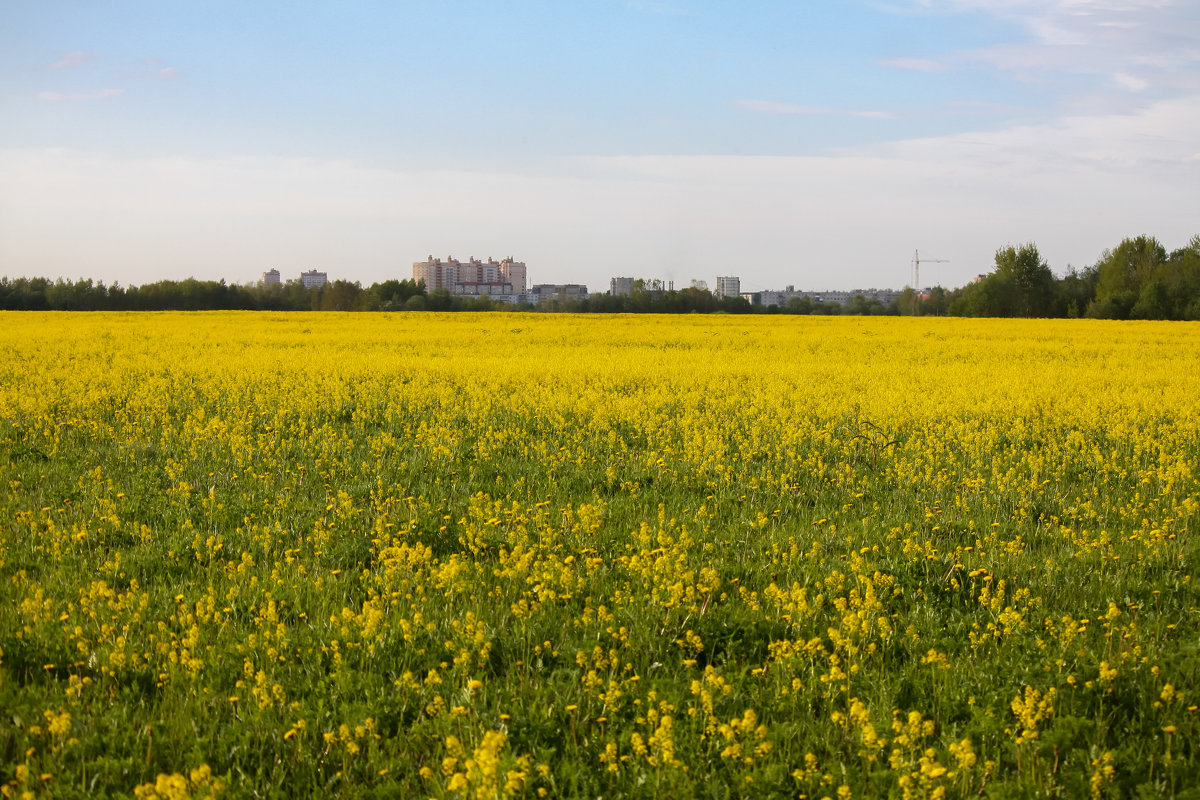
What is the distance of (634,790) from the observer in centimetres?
341

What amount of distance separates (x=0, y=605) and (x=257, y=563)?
1.49 m

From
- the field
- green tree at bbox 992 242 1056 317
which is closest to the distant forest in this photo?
green tree at bbox 992 242 1056 317

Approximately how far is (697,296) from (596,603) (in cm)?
6475

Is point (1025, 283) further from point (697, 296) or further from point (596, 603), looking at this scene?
point (596, 603)

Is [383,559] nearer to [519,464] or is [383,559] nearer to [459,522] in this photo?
[459,522]

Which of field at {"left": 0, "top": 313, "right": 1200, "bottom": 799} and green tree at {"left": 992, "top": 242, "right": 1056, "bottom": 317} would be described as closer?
field at {"left": 0, "top": 313, "right": 1200, "bottom": 799}

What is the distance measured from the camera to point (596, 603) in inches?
206

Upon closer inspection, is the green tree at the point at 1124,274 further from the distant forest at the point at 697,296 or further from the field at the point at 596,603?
the field at the point at 596,603

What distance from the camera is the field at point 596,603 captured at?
11.8 ft

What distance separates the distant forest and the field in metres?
51.4

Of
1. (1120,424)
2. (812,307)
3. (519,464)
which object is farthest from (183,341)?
(812,307)

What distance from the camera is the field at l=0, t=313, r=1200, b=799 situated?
3.58 meters

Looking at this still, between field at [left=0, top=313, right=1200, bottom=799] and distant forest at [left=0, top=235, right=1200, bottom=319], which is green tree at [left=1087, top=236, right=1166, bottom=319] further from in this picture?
field at [left=0, top=313, right=1200, bottom=799]

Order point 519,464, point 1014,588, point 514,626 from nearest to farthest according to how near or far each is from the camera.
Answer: point 514,626 → point 1014,588 → point 519,464
